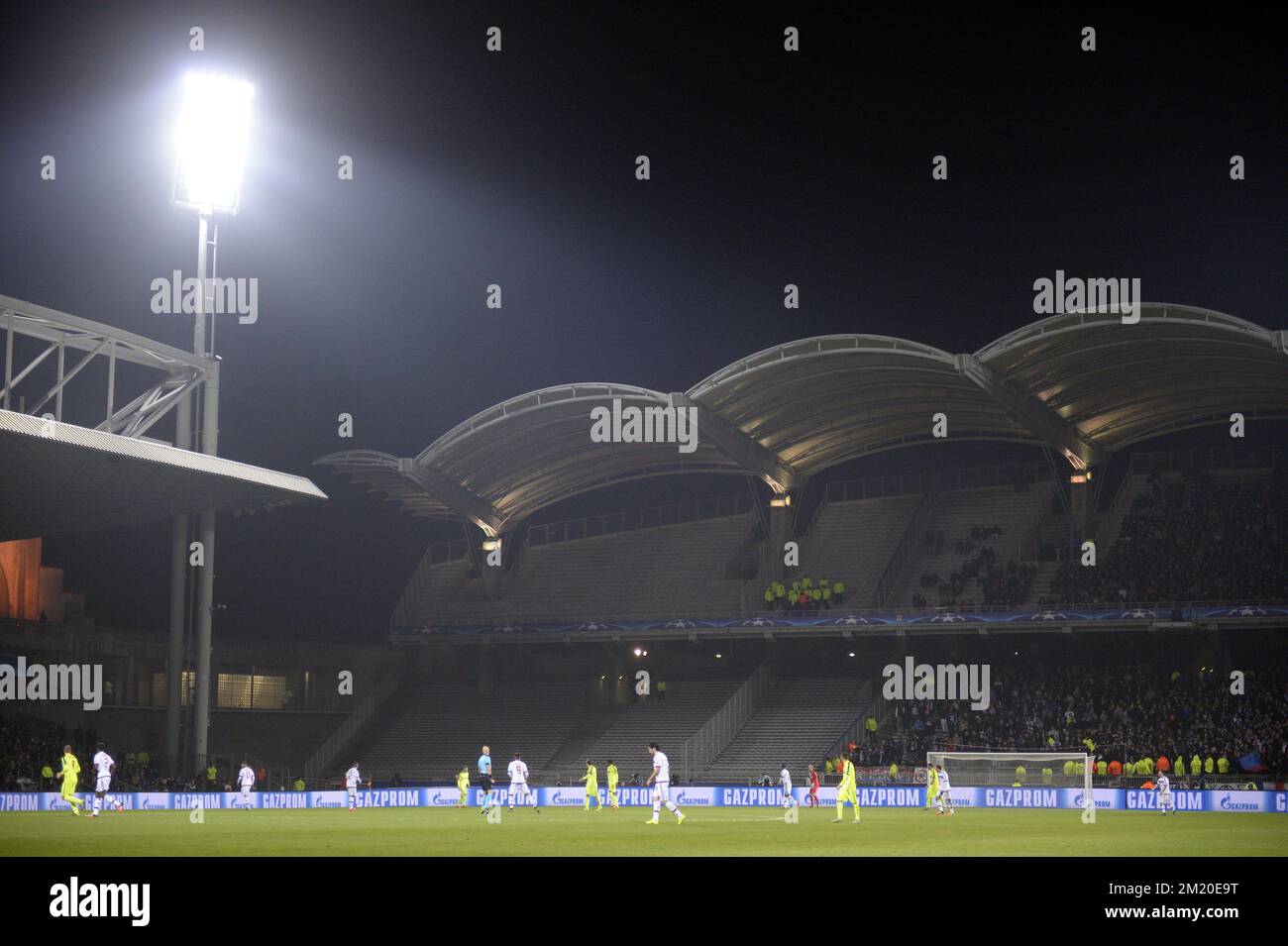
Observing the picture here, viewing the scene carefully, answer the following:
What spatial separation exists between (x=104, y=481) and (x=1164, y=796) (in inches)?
1191

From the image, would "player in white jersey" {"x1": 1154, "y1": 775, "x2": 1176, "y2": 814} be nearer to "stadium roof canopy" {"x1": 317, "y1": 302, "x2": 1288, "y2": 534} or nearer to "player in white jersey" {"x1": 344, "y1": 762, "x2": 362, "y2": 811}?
"stadium roof canopy" {"x1": 317, "y1": 302, "x2": 1288, "y2": 534}

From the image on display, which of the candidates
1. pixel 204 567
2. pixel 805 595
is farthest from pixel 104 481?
pixel 805 595

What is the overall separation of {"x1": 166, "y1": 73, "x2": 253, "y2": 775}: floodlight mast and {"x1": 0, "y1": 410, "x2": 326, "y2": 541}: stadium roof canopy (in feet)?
6.96

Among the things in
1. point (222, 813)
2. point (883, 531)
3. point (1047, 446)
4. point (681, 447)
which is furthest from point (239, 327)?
point (1047, 446)

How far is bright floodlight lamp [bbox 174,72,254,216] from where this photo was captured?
4353 cm

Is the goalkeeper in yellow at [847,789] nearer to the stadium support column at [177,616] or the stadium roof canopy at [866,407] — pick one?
the stadium roof canopy at [866,407]

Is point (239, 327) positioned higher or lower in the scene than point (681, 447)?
higher

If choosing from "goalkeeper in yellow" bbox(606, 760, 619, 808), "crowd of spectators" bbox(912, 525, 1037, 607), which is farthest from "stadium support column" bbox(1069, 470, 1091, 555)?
"goalkeeper in yellow" bbox(606, 760, 619, 808)

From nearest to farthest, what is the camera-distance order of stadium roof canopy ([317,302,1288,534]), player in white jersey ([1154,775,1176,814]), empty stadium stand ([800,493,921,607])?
player in white jersey ([1154,775,1176,814]), stadium roof canopy ([317,302,1288,534]), empty stadium stand ([800,493,921,607])

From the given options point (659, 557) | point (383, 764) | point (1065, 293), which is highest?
point (1065, 293)

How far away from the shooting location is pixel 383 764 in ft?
214
